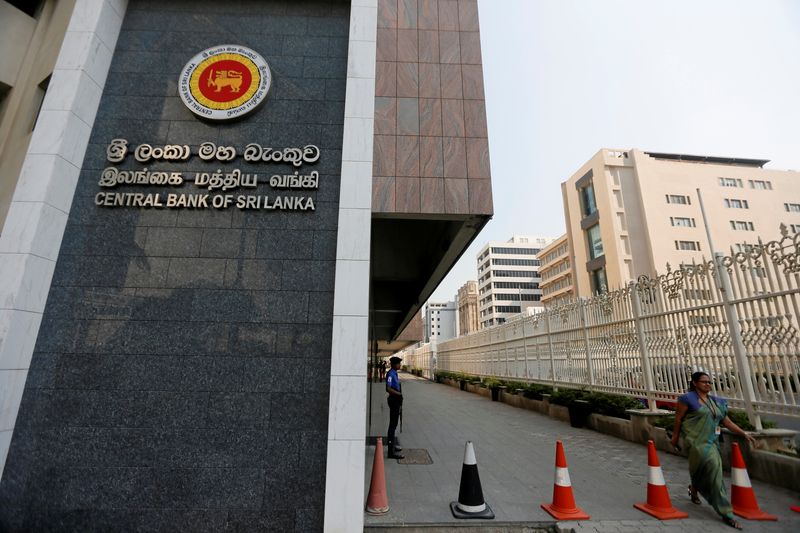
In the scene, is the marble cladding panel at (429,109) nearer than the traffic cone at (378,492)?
No

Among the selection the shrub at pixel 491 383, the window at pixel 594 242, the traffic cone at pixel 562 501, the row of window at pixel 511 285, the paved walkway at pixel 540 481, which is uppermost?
the row of window at pixel 511 285

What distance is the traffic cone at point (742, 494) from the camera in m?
4.13

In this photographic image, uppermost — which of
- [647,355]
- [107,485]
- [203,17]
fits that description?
[203,17]

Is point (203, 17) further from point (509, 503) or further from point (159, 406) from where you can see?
point (509, 503)

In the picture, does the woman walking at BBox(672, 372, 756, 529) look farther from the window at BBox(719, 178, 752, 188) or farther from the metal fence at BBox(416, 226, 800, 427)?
the window at BBox(719, 178, 752, 188)

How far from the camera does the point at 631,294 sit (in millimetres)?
8195

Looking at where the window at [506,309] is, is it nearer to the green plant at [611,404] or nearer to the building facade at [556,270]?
the building facade at [556,270]

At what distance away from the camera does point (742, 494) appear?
423 centimetres

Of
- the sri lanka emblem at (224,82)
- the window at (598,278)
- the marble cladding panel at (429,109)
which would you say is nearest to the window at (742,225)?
the window at (598,278)

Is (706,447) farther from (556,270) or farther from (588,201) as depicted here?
(556,270)

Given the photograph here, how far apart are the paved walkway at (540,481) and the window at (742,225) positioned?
41.7 meters

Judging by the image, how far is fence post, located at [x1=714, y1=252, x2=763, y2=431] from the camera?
5.50 meters

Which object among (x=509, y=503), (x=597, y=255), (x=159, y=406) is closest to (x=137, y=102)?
(x=159, y=406)

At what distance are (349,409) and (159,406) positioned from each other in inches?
91.9
